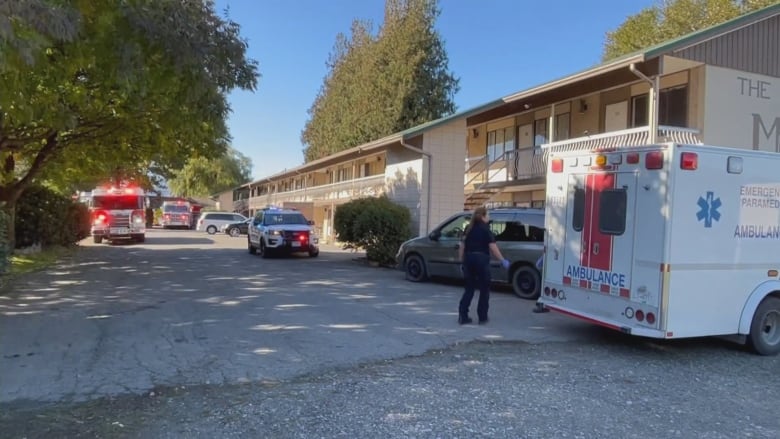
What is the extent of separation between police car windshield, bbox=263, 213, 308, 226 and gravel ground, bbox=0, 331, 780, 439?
15.1 m

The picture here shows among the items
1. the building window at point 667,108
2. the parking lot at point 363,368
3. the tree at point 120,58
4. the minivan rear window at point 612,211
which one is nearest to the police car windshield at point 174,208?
the tree at point 120,58

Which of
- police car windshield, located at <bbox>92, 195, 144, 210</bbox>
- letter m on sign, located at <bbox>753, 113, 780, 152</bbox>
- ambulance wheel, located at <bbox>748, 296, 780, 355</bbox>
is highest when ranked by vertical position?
letter m on sign, located at <bbox>753, 113, 780, 152</bbox>

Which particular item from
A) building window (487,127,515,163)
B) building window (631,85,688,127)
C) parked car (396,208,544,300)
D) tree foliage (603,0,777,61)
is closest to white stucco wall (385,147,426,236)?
building window (487,127,515,163)

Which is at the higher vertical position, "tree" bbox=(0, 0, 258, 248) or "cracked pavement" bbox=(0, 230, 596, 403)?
"tree" bbox=(0, 0, 258, 248)

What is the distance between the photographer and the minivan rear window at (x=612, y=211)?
7.27 meters

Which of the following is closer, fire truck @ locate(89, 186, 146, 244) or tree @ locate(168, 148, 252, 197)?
fire truck @ locate(89, 186, 146, 244)

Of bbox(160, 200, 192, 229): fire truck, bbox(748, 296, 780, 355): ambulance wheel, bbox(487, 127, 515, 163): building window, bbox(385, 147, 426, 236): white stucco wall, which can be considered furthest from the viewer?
bbox(160, 200, 192, 229): fire truck

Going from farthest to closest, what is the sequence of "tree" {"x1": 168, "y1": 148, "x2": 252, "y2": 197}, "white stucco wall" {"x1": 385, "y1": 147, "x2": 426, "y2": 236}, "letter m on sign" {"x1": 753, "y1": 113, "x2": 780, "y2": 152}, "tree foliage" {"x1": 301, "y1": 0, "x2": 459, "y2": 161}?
"tree" {"x1": 168, "y1": 148, "x2": 252, "y2": 197} < "tree foliage" {"x1": 301, "y1": 0, "x2": 459, "y2": 161} < "white stucco wall" {"x1": 385, "y1": 147, "x2": 426, "y2": 236} < "letter m on sign" {"x1": 753, "y1": 113, "x2": 780, "y2": 152}

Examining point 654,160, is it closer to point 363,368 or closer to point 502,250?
point 363,368

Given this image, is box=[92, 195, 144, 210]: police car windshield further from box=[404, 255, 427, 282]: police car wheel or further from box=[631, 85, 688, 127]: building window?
box=[631, 85, 688, 127]: building window

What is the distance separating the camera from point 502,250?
40.3 feet

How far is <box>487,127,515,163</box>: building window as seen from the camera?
22.3 meters

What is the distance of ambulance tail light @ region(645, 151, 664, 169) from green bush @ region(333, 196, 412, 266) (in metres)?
11.4

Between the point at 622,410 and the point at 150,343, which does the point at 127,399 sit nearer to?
the point at 150,343
